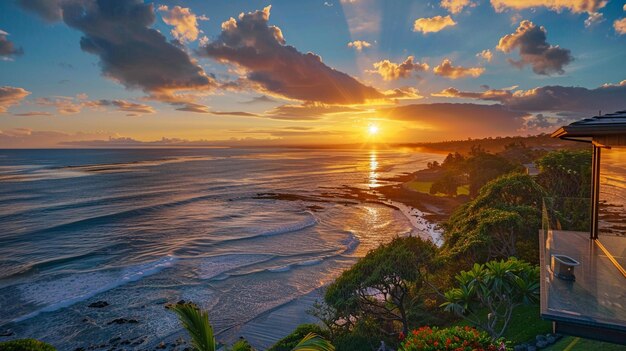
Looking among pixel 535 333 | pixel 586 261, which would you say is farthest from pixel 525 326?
pixel 586 261

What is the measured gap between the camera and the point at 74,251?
1077 inches

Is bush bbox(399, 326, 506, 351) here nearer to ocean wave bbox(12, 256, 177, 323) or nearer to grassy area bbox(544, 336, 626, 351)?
grassy area bbox(544, 336, 626, 351)

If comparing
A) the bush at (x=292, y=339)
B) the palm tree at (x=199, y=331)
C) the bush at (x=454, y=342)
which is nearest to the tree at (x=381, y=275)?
the bush at (x=292, y=339)

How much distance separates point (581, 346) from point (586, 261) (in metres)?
1.74

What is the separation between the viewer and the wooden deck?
214 inches

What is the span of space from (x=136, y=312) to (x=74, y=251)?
535 inches

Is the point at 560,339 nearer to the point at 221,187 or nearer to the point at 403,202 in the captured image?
the point at 403,202

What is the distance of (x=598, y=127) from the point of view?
Result: 5609mm

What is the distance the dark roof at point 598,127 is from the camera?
17.9 ft

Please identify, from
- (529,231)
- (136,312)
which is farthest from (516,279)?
(136,312)

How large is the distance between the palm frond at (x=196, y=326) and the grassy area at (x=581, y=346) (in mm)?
7360

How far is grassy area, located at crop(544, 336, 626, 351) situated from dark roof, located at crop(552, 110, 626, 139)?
4.37 metres

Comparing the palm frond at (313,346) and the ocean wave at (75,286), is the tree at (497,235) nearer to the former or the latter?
the palm frond at (313,346)

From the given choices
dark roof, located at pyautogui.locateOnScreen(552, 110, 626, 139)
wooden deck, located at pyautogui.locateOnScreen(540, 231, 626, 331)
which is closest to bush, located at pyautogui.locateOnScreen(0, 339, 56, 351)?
wooden deck, located at pyautogui.locateOnScreen(540, 231, 626, 331)
